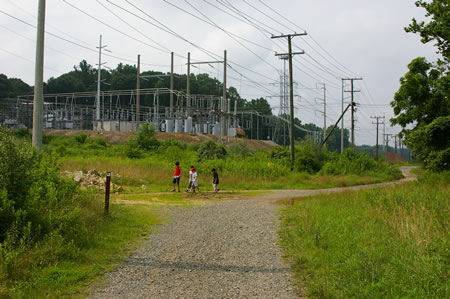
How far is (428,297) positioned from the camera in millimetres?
5102

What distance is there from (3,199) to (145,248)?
300 cm

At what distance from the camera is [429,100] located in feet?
79.7

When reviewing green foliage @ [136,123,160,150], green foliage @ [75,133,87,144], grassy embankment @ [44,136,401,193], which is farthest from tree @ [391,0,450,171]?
green foliage @ [75,133,87,144]

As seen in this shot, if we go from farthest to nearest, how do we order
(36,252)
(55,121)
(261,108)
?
(261,108) < (55,121) < (36,252)

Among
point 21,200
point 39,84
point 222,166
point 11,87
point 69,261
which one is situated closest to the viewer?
point 69,261

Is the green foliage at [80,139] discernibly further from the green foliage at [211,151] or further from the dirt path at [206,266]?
the dirt path at [206,266]

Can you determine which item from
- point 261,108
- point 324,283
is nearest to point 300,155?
point 324,283

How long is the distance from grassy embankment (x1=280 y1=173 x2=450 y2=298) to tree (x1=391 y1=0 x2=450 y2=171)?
9497 mm

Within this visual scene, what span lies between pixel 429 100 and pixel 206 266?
2185 centimetres

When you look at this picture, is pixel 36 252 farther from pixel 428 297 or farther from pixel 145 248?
pixel 428 297

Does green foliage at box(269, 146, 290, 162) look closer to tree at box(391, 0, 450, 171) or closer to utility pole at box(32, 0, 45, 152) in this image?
tree at box(391, 0, 450, 171)

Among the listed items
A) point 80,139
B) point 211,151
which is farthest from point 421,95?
point 80,139

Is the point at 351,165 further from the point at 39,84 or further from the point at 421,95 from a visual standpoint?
the point at 39,84

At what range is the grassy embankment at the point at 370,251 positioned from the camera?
18.1 ft
